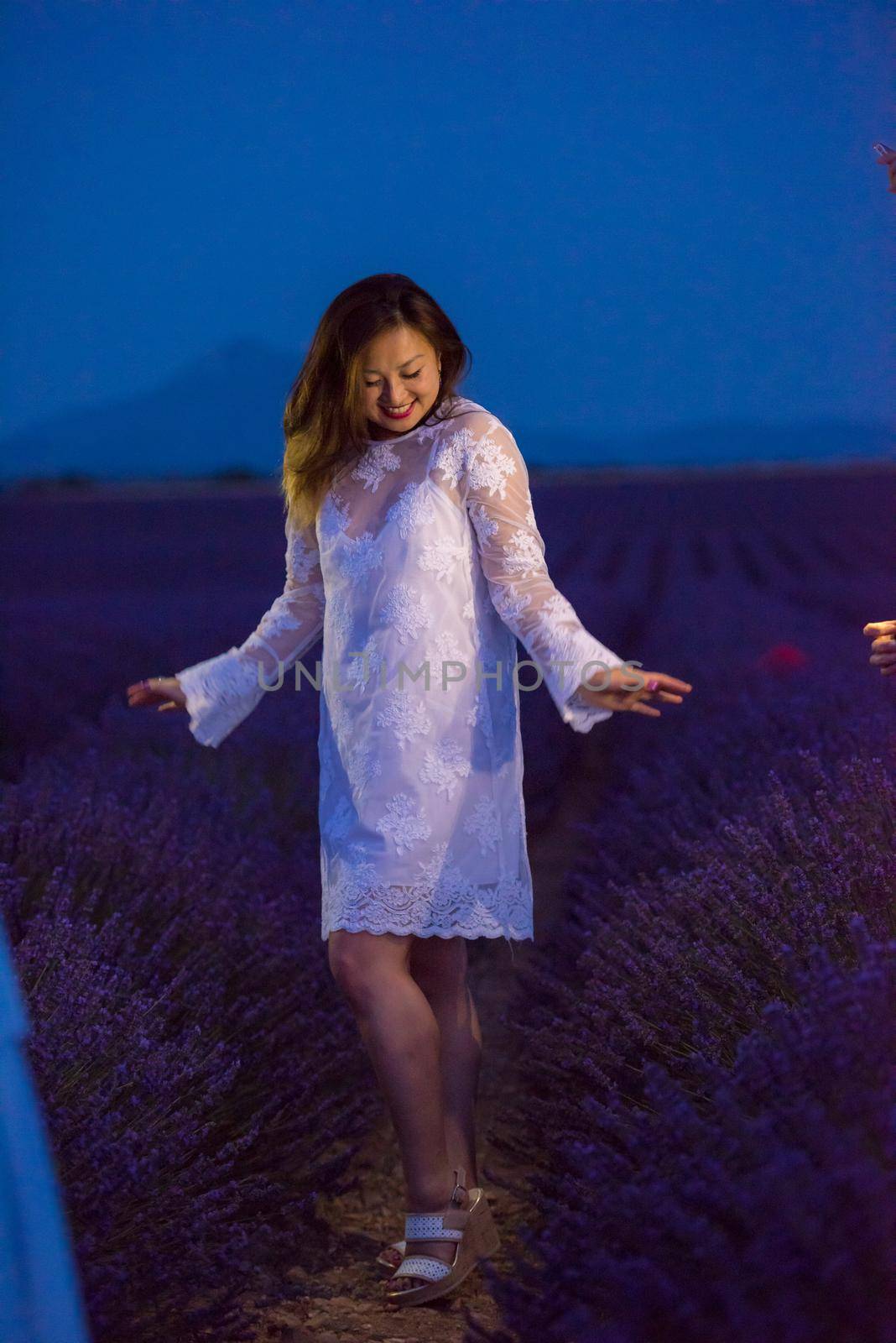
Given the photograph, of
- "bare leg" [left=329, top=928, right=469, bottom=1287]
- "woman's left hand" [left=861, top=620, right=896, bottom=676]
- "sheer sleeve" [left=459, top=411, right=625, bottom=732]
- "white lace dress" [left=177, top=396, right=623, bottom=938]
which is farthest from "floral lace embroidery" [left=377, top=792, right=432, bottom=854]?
"woman's left hand" [left=861, top=620, right=896, bottom=676]

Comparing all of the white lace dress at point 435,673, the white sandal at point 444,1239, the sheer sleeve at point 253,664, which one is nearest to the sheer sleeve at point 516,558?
the white lace dress at point 435,673

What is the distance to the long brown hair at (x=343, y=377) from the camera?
1.83 meters

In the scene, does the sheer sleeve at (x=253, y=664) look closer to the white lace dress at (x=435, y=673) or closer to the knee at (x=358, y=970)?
the white lace dress at (x=435, y=673)

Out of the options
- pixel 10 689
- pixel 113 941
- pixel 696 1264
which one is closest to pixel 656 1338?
pixel 696 1264

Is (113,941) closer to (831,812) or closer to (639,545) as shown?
(831,812)

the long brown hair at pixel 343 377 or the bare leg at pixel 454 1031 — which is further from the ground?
the long brown hair at pixel 343 377

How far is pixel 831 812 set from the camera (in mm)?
1909

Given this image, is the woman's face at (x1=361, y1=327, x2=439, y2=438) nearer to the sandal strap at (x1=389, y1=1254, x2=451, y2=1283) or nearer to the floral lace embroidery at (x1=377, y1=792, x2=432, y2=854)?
the floral lace embroidery at (x1=377, y1=792, x2=432, y2=854)

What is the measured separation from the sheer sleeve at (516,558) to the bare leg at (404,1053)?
0.40 metres

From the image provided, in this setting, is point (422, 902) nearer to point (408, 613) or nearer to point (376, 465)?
point (408, 613)

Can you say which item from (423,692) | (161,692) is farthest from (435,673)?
(161,692)

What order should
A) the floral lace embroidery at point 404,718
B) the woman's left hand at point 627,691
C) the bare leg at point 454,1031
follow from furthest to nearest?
1. the bare leg at point 454,1031
2. the floral lace embroidery at point 404,718
3. the woman's left hand at point 627,691

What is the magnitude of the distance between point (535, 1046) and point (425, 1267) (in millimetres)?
439

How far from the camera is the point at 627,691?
66.9 inches
